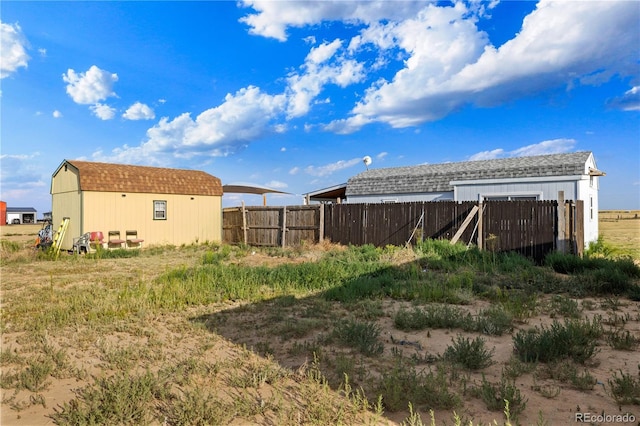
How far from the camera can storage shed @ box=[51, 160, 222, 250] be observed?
1641 cm

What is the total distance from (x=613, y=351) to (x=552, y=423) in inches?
87.1

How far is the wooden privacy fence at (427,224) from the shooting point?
11.5 meters

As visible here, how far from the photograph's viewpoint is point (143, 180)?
17953mm

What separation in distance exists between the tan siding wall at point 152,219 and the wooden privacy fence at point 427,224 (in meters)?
2.03

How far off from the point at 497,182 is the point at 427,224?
179 inches

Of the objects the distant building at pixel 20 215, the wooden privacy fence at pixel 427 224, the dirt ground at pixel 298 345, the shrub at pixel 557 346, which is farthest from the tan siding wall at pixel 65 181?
A: the distant building at pixel 20 215

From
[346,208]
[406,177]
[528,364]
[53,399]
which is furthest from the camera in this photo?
[406,177]

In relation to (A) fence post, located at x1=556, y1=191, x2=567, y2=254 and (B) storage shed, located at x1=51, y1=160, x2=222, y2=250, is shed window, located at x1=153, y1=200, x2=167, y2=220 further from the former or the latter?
(A) fence post, located at x1=556, y1=191, x2=567, y2=254

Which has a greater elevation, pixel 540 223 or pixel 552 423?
pixel 540 223

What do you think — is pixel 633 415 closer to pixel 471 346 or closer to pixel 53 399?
pixel 471 346

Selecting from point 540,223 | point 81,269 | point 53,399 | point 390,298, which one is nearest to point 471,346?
point 390,298

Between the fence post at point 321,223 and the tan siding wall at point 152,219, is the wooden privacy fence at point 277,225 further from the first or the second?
the tan siding wall at point 152,219

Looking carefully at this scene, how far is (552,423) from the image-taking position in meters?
3.03

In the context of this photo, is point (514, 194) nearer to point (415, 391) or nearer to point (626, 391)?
point (626, 391)
